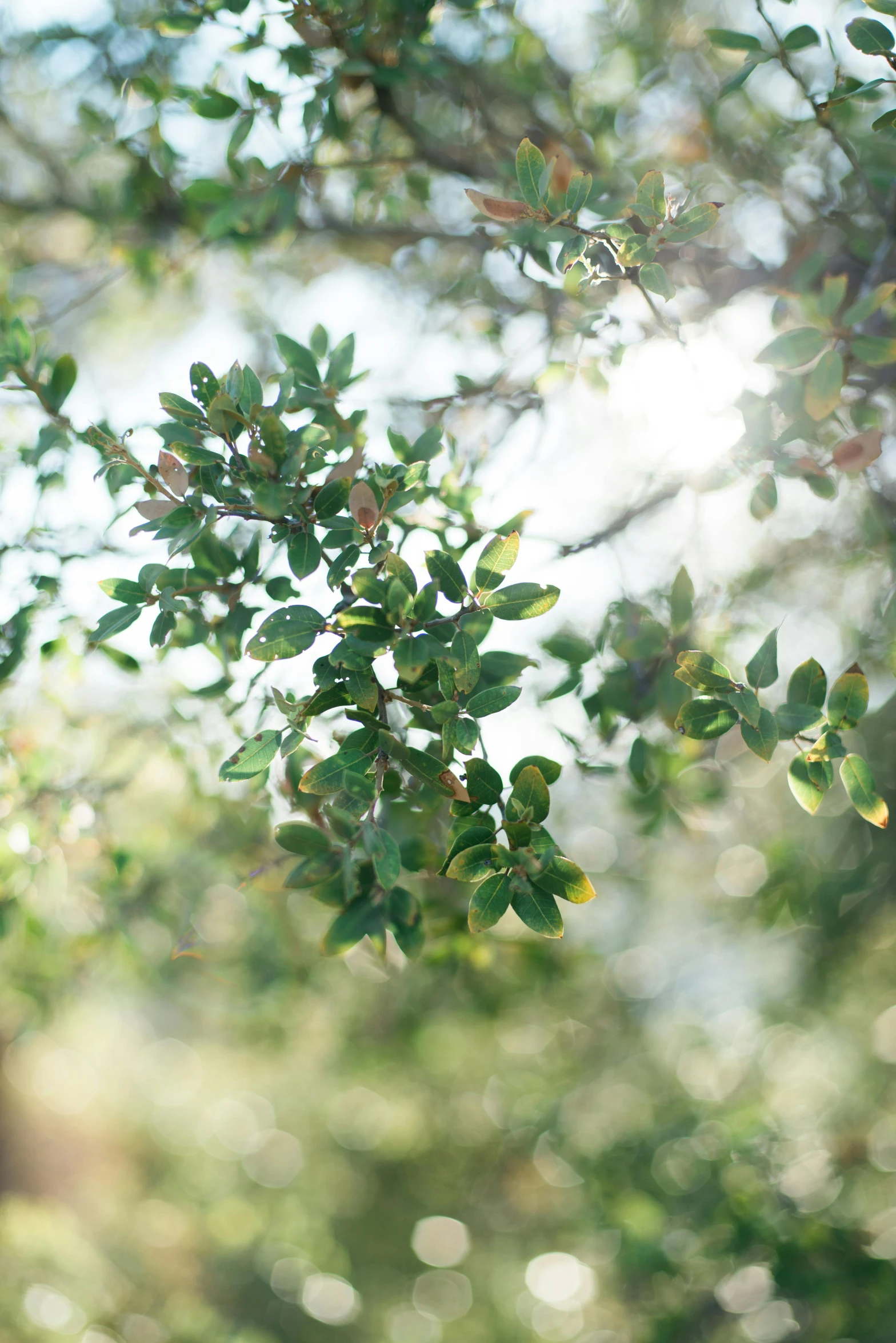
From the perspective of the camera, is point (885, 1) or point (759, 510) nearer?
point (885, 1)

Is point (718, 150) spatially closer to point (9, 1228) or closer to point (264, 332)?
point (264, 332)

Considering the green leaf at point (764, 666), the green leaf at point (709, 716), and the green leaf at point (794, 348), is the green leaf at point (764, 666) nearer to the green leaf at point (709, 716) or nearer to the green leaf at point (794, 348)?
the green leaf at point (709, 716)

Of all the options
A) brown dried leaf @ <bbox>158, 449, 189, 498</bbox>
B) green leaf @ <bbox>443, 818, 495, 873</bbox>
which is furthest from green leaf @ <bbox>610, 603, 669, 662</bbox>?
brown dried leaf @ <bbox>158, 449, 189, 498</bbox>

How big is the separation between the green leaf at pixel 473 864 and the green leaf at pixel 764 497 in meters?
0.75

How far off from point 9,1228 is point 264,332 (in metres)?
3.22

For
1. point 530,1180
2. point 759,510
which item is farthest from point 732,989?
point 759,510

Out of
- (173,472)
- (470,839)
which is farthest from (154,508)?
(470,839)

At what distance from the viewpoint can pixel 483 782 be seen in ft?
3.03

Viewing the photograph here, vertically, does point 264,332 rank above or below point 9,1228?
above

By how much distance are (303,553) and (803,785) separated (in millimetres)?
693

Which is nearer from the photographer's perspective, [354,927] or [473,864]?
[473,864]

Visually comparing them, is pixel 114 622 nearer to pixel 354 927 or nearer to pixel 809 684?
pixel 354 927

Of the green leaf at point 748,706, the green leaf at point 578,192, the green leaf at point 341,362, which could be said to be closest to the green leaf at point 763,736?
the green leaf at point 748,706

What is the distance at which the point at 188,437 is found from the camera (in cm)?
106
